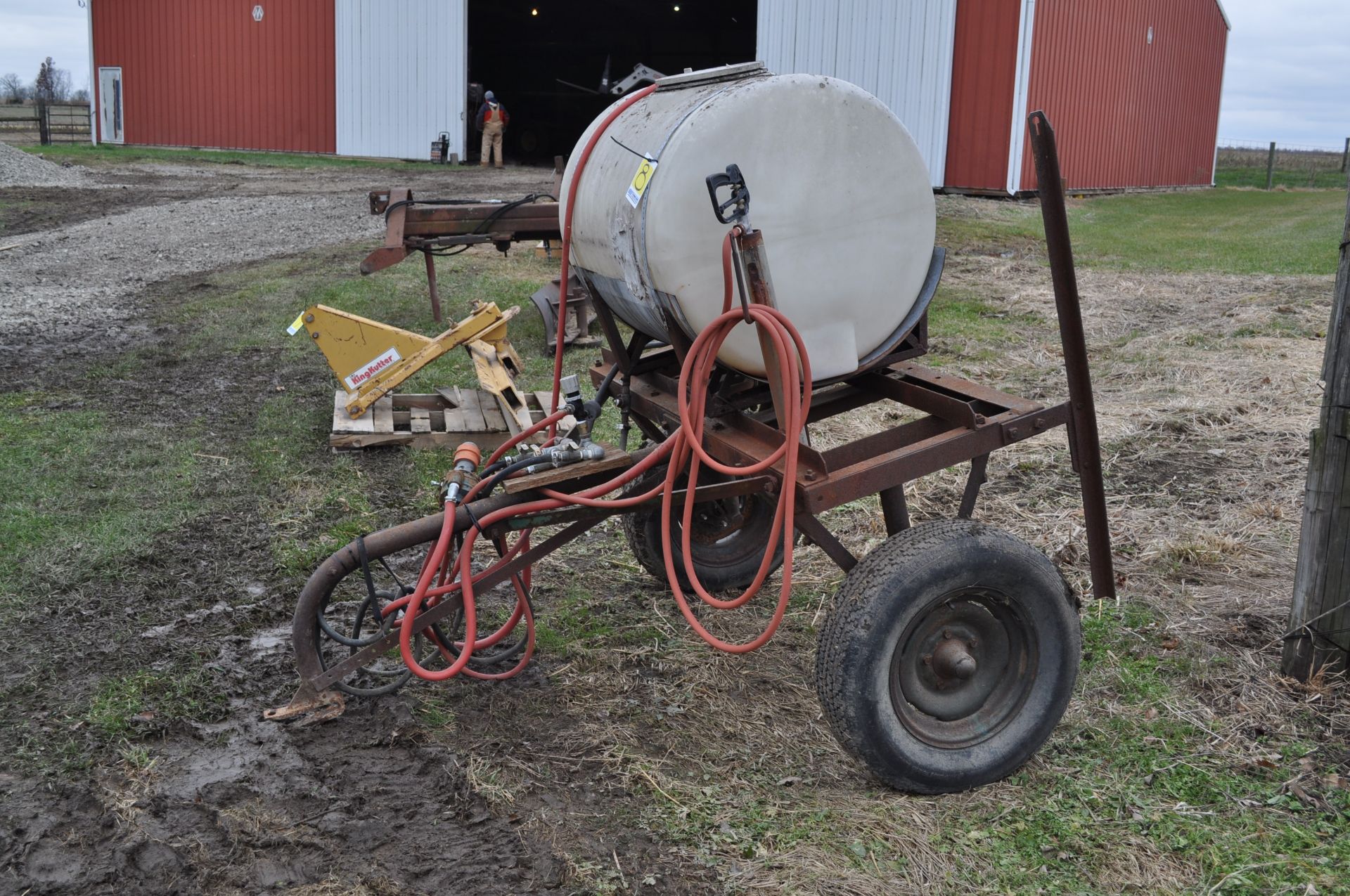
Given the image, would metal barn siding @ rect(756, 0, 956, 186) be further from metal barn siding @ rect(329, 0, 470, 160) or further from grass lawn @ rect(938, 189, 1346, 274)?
metal barn siding @ rect(329, 0, 470, 160)

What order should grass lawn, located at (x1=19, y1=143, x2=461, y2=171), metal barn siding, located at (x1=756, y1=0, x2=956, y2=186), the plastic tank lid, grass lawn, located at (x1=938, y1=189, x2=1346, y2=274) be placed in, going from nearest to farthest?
1. the plastic tank lid
2. grass lawn, located at (x1=938, y1=189, x2=1346, y2=274)
3. metal barn siding, located at (x1=756, y1=0, x2=956, y2=186)
4. grass lawn, located at (x1=19, y1=143, x2=461, y2=171)

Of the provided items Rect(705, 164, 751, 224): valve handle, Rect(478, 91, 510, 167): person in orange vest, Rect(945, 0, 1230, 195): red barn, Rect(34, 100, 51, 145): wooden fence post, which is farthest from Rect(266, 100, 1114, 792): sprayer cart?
Rect(34, 100, 51, 145): wooden fence post

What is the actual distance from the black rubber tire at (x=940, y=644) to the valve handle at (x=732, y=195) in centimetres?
96

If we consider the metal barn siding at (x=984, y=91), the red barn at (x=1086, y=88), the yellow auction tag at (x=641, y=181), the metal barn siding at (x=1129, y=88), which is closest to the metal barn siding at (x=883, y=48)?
the metal barn siding at (x=984, y=91)

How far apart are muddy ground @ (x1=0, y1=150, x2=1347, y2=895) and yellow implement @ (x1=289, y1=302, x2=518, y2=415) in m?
0.40

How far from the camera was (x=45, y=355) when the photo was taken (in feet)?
26.6

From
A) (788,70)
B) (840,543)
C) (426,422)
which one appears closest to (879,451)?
(840,543)

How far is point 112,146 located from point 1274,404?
24053 millimetres

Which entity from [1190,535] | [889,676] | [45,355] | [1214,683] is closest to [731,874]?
[889,676]

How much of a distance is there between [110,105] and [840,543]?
999 inches

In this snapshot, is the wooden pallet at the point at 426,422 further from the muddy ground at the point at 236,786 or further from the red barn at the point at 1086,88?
the red barn at the point at 1086,88

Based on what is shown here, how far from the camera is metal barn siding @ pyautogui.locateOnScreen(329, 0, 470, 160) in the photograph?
72.2 ft

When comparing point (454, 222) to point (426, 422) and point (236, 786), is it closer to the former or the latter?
point (426, 422)

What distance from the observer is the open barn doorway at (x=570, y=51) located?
2839 centimetres
